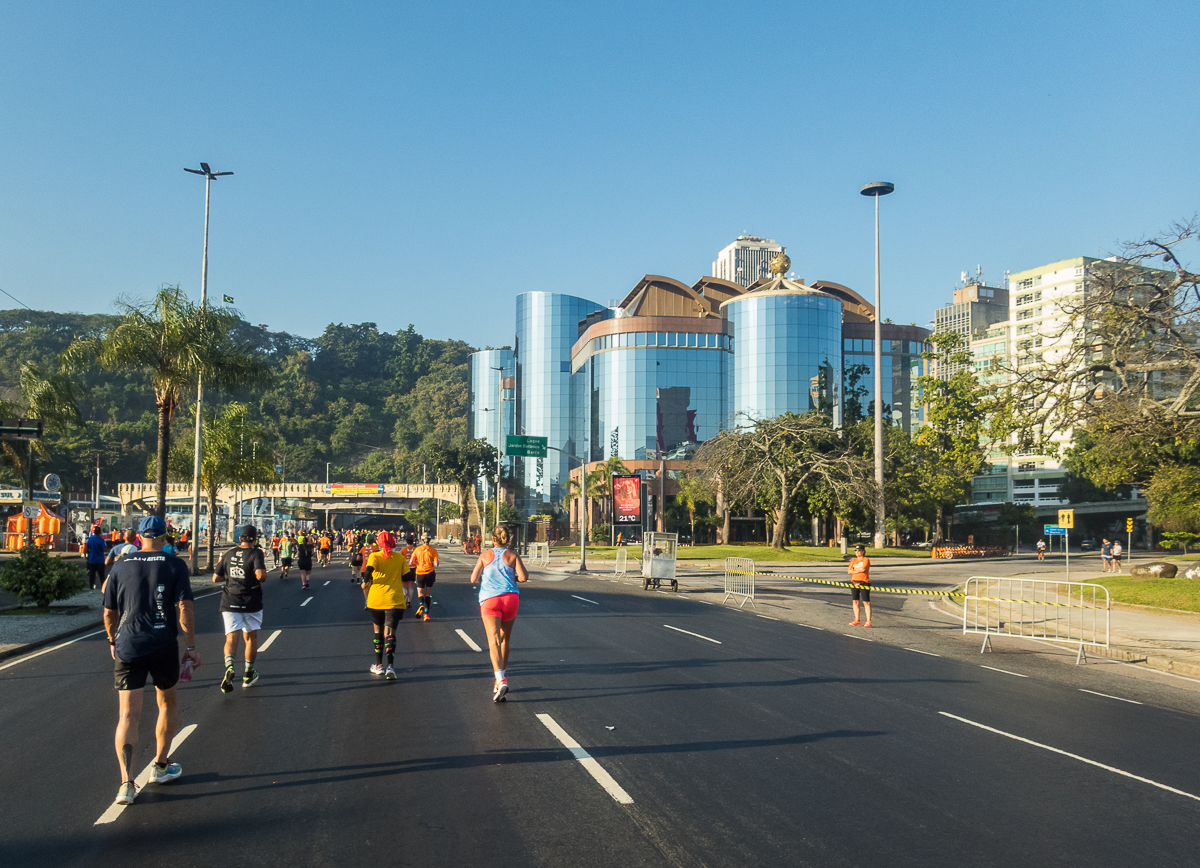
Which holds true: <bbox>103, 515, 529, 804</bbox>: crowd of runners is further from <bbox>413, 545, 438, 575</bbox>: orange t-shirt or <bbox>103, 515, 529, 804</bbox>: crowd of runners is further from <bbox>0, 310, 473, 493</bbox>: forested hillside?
<bbox>0, 310, 473, 493</bbox>: forested hillside

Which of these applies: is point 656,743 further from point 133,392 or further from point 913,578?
point 133,392

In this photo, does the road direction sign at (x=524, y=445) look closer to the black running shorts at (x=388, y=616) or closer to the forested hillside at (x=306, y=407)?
the black running shorts at (x=388, y=616)

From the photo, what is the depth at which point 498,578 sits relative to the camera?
9.67 meters

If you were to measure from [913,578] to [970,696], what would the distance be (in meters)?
30.8

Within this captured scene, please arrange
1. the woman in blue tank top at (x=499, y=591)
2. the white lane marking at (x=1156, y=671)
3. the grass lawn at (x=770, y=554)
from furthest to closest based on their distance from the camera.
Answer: the grass lawn at (x=770, y=554) → the white lane marking at (x=1156, y=671) → the woman in blue tank top at (x=499, y=591)

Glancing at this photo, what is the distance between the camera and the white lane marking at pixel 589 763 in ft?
20.3

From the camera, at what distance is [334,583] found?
31203 millimetres

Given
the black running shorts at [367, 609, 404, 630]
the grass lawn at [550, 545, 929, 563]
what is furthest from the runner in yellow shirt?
the grass lawn at [550, 545, 929, 563]

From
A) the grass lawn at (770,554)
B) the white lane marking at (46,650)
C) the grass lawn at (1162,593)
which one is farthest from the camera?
the grass lawn at (770,554)

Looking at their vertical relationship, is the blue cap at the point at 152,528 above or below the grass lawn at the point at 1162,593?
above

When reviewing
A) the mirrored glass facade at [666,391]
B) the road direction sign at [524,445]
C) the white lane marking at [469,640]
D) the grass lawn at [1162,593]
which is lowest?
the grass lawn at [1162,593]

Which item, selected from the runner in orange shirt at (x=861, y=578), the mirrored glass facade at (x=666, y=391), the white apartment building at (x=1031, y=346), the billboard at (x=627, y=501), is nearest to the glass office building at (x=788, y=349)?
the mirrored glass facade at (x=666, y=391)

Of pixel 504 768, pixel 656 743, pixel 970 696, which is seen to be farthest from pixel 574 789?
pixel 970 696

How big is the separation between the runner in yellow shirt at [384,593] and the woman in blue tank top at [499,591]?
1786mm
